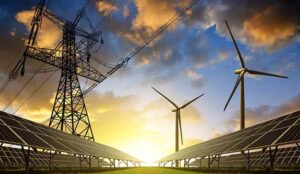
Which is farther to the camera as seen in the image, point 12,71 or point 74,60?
point 74,60

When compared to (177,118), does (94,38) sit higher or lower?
higher

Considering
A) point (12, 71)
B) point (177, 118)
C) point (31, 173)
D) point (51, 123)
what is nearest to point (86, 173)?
point (31, 173)

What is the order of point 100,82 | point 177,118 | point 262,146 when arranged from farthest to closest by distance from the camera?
point 177,118
point 100,82
point 262,146

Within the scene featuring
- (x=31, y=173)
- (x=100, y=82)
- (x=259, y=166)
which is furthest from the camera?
(x=100, y=82)

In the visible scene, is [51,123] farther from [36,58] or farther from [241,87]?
[241,87]

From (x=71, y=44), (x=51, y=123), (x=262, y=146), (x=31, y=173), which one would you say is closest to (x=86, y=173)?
(x=31, y=173)

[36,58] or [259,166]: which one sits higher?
[36,58]

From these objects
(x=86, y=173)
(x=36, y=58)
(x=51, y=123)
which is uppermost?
(x=36, y=58)

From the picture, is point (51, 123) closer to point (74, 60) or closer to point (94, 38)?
point (74, 60)

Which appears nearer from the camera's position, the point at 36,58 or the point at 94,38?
the point at 36,58

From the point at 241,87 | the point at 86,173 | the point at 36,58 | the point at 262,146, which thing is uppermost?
the point at 36,58
